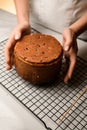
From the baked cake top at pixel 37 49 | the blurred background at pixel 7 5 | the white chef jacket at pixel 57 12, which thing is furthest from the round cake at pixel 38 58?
the blurred background at pixel 7 5

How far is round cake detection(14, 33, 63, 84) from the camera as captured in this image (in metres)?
0.61

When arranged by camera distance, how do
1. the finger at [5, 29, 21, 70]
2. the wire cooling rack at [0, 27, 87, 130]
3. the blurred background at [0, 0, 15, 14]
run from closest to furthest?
the wire cooling rack at [0, 27, 87, 130] < the finger at [5, 29, 21, 70] < the blurred background at [0, 0, 15, 14]

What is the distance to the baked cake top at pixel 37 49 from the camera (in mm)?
614

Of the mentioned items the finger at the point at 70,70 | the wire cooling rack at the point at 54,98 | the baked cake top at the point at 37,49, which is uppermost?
the baked cake top at the point at 37,49

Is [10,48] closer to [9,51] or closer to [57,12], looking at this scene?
[9,51]

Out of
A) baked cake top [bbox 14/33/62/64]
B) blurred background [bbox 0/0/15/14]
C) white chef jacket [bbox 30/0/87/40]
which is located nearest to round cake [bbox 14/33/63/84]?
baked cake top [bbox 14/33/62/64]

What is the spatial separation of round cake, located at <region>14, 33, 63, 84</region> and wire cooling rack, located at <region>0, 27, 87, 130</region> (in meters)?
0.03

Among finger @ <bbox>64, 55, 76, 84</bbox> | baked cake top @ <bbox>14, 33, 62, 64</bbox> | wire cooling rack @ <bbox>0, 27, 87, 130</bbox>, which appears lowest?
wire cooling rack @ <bbox>0, 27, 87, 130</bbox>

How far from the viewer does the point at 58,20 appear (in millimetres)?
831

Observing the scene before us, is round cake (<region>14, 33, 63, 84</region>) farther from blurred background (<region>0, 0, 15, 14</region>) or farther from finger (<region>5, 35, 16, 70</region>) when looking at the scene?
blurred background (<region>0, 0, 15, 14</region>)

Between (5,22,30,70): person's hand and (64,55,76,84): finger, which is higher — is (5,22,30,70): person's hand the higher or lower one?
the higher one

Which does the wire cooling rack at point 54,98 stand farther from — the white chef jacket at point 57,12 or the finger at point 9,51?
the white chef jacket at point 57,12

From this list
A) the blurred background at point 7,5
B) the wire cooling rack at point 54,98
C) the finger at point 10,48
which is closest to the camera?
the wire cooling rack at point 54,98

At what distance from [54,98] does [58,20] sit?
327 millimetres
